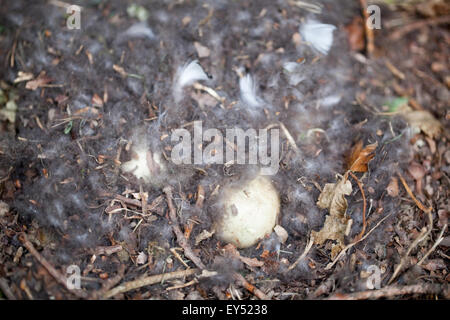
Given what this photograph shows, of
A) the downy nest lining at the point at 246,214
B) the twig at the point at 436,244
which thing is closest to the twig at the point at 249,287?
the downy nest lining at the point at 246,214

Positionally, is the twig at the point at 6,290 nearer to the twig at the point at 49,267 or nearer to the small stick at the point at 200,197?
the twig at the point at 49,267

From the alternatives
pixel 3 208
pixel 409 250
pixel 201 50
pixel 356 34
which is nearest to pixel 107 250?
pixel 3 208

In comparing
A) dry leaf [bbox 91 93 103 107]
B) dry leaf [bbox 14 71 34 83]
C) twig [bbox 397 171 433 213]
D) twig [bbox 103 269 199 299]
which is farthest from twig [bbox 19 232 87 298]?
twig [bbox 397 171 433 213]

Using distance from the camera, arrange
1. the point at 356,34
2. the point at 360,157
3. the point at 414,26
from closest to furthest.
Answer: the point at 360,157 → the point at 356,34 → the point at 414,26

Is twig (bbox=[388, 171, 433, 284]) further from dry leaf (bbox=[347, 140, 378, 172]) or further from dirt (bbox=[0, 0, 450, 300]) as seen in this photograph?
dry leaf (bbox=[347, 140, 378, 172])

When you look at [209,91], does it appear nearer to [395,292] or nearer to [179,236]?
[179,236]
